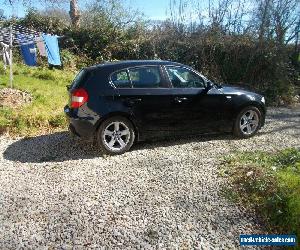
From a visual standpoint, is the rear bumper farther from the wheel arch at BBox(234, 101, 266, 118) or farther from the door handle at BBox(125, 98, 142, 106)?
the wheel arch at BBox(234, 101, 266, 118)

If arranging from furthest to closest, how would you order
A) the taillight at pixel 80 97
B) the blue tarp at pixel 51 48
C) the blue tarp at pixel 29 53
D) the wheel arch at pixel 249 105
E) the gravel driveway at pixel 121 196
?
the blue tarp at pixel 29 53 → the blue tarp at pixel 51 48 → the wheel arch at pixel 249 105 → the taillight at pixel 80 97 → the gravel driveway at pixel 121 196

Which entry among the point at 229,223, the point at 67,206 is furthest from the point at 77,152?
the point at 229,223

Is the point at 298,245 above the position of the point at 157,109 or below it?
below

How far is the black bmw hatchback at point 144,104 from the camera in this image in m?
6.35

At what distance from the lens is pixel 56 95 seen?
1062 centimetres

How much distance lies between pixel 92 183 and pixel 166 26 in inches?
411

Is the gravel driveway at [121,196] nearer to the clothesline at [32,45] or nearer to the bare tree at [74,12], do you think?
the clothesline at [32,45]

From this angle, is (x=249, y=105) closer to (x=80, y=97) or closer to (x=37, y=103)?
(x=80, y=97)

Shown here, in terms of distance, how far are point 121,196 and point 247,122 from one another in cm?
355

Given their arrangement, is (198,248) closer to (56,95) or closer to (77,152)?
(77,152)

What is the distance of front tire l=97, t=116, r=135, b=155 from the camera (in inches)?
253

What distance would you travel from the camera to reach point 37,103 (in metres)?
9.52

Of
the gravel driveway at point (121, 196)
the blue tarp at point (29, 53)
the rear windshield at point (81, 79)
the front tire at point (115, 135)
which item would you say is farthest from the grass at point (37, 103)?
the front tire at point (115, 135)

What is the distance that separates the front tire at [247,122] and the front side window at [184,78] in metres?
1.05
